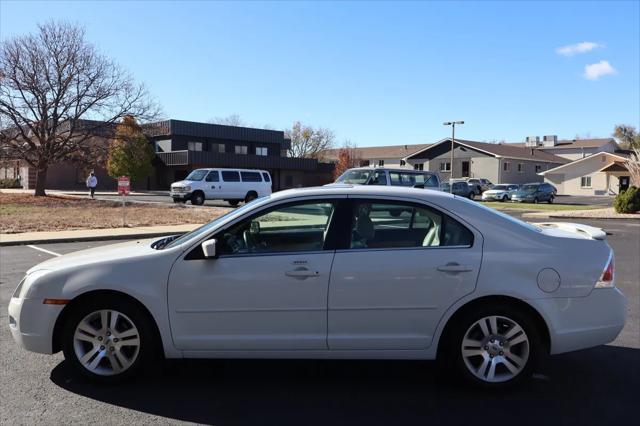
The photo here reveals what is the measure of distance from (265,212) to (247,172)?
1040 inches

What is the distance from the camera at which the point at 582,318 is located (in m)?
4.15

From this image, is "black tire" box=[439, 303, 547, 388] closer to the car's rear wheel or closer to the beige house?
the car's rear wheel

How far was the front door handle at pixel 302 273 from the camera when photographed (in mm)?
4062

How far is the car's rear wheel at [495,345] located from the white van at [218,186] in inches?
1022

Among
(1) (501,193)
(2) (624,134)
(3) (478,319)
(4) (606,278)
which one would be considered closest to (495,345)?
(3) (478,319)

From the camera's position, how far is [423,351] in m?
4.15

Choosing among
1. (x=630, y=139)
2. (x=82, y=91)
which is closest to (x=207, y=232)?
(x=82, y=91)

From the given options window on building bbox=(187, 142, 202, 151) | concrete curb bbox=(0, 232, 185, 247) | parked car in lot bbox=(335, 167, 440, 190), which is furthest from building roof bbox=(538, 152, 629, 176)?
concrete curb bbox=(0, 232, 185, 247)

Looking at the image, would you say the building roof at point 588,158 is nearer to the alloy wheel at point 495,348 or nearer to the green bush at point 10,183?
the green bush at point 10,183

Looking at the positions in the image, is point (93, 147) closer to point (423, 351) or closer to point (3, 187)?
point (3, 187)

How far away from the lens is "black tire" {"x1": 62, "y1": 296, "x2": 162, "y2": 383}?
415 cm

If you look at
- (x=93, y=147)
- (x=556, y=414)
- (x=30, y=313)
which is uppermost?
(x=93, y=147)

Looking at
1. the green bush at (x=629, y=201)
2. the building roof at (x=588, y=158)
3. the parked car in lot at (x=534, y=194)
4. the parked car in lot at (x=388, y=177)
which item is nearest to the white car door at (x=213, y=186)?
the parked car in lot at (x=388, y=177)

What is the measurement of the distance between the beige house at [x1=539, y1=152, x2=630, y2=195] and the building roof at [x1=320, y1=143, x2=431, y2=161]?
2245cm
